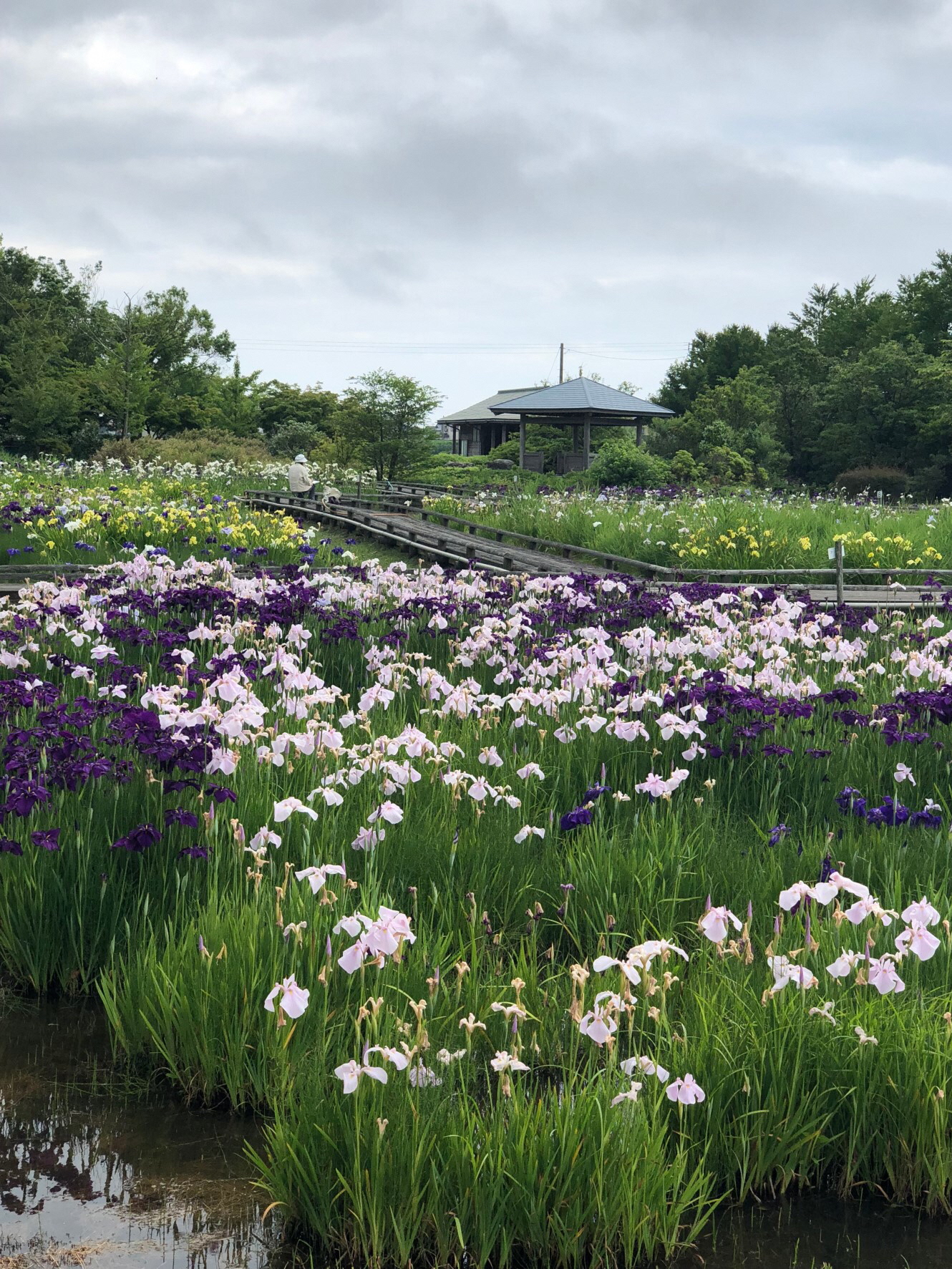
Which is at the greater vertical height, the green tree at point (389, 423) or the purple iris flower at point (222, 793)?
the green tree at point (389, 423)

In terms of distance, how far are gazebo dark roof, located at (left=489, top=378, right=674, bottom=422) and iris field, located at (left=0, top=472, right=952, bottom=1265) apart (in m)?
39.4

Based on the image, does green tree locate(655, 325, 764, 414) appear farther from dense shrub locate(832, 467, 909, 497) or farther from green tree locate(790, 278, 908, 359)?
dense shrub locate(832, 467, 909, 497)

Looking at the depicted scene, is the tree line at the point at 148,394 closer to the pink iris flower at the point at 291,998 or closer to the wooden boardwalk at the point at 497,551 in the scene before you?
the wooden boardwalk at the point at 497,551

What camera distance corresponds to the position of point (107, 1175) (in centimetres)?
352

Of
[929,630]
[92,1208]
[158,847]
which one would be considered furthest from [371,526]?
[92,1208]

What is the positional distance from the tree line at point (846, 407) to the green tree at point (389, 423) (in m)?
10.4

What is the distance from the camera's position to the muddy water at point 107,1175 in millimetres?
3152

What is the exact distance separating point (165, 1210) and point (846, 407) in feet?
189

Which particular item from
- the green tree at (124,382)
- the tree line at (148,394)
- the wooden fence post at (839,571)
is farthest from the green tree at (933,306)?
the wooden fence post at (839,571)

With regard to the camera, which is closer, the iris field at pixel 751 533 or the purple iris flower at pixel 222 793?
the purple iris flower at pixel 222 793

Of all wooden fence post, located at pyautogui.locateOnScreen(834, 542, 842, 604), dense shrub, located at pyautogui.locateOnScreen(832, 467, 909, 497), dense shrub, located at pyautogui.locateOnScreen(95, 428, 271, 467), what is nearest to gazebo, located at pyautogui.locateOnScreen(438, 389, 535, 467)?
dense shrub, located at pyautogui.locateOnScreen(95, 428, 271, 467)

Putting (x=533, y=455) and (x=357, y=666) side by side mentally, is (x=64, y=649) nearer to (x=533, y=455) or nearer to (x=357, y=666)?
(x=357, y=666)

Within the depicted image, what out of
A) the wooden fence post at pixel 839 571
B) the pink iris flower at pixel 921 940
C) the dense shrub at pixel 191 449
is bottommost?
the pink iris flower at pixel 921 940

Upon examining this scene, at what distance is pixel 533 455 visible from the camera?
54281 mm
